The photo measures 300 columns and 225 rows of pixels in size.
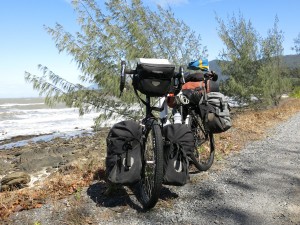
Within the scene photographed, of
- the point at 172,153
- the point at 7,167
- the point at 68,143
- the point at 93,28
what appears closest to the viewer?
the point at 172,153

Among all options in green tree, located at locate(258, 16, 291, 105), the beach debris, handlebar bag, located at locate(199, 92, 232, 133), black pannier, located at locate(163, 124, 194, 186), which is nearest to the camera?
black pannier, located at locate(163, 124, 194, 186)

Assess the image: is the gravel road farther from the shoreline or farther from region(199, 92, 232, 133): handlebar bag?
the shoreline

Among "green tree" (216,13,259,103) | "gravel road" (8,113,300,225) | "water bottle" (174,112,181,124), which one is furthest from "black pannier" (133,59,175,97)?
"green tree" (216,13,259,103)

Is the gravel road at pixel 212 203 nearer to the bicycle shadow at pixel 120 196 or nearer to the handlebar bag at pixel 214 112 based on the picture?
the bicycle shadow at pixel 120 196

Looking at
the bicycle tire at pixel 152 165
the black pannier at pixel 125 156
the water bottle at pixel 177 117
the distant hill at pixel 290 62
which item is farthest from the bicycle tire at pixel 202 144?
the distant hill at pixel 290 62

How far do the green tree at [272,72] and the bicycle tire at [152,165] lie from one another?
14507 mm

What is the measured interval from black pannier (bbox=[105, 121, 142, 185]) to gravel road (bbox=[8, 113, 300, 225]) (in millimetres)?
503

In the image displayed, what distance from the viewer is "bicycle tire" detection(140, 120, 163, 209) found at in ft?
11.3

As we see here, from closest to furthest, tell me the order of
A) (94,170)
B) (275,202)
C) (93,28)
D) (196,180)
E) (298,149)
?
(275,202)
(196,180)
(94,170)
(298,149)
(93,28)

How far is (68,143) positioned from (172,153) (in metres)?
15.2

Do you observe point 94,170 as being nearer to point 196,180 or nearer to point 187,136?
point 196,180

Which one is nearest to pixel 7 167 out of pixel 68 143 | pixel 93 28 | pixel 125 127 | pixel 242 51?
pixel 68 143

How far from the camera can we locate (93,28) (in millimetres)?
9578

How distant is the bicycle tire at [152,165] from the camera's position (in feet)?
11.3
